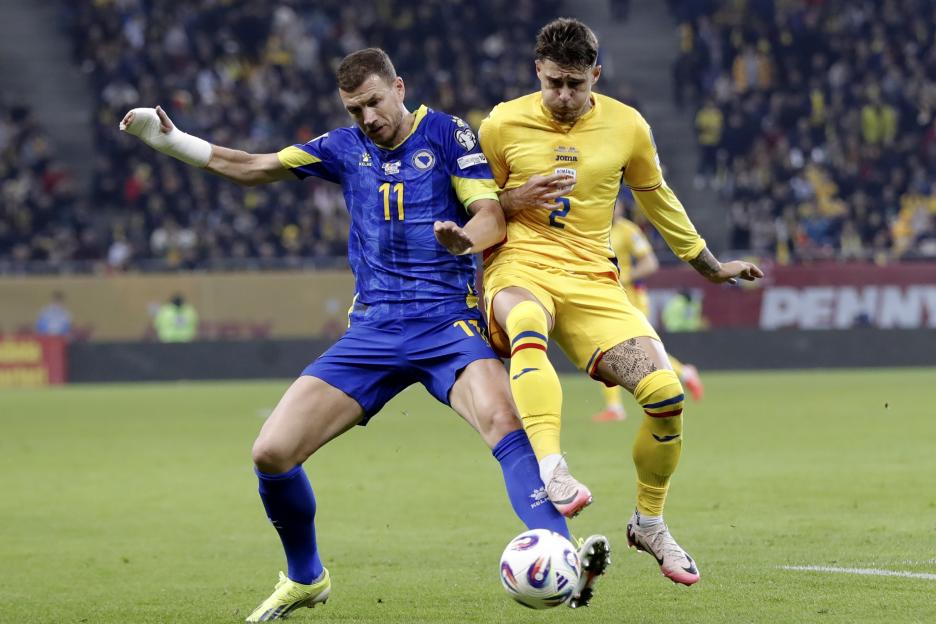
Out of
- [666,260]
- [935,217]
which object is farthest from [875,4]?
[666,260]

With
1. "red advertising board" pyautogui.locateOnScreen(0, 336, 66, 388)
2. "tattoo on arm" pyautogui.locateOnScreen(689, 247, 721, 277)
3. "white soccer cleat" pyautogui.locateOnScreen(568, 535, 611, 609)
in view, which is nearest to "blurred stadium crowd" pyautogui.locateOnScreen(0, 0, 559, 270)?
"red advertising board" pyautogui.locateOnScreen(0, 336, 66, 388)

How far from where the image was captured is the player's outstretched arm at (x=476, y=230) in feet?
18.6

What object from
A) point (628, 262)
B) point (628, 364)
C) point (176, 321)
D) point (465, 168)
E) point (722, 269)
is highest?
point (465, 168)

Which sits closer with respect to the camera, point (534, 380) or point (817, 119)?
point (534, 380)

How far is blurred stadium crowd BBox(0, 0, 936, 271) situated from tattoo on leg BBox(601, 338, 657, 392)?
17.9 metres

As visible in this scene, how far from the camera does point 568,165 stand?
256 inches

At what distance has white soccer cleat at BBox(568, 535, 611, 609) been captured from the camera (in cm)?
533

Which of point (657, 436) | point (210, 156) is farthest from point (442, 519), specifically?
point (210, 156)

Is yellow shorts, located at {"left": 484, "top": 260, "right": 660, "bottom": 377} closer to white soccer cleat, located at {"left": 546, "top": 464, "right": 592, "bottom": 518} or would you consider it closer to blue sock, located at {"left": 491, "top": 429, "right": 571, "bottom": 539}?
blue sock, located at {"left": 491, "top": 429, "right": 571, "bottom": 539}

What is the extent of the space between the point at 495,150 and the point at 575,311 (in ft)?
2.61

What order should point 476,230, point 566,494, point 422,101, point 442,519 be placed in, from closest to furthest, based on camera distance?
point 566,494 < point 476,230 < point 442,519 < point 422,101

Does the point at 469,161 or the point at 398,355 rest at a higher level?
the point at 469,161

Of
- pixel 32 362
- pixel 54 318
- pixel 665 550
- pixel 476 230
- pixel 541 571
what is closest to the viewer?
pixel 541 571

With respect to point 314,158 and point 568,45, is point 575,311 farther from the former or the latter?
point 314,158
